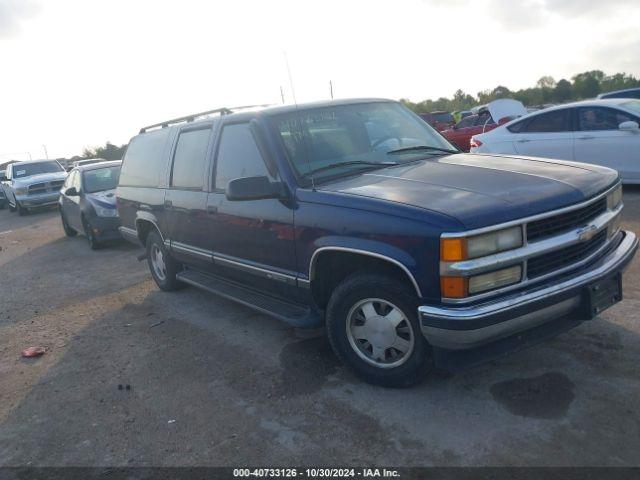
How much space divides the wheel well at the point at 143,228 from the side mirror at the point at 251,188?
9.54 feet

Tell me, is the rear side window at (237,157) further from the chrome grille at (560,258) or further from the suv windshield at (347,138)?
the chrome grille at (560,258)

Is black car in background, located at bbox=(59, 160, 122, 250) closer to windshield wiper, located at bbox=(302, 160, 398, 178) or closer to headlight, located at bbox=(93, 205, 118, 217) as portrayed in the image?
headlight, located at bbox=(93, 205, 118, 217)

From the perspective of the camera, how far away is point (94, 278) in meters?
8.09

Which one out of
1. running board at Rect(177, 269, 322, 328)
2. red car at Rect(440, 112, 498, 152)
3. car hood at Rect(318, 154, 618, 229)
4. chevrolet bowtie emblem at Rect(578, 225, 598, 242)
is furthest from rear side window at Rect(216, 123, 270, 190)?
red car at Rect(440, 112, 498, 152)

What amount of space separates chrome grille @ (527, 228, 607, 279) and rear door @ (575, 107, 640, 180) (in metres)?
5.84

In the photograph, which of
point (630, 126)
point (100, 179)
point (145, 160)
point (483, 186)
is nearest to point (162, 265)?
point (145, 160)

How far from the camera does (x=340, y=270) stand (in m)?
4.02

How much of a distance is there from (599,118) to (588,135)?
1.10 ft

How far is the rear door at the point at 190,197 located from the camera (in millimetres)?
5285

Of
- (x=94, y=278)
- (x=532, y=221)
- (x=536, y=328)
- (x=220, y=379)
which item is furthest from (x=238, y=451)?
(x=94, y=278)

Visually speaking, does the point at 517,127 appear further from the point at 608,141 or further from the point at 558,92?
the point at 558,92

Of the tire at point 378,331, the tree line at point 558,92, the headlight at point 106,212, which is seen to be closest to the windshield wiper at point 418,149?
the tire at point 378,331

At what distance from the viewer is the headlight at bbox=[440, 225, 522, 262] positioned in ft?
10.2

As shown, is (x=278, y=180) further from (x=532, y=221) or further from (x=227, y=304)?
(x=227, y=304)
